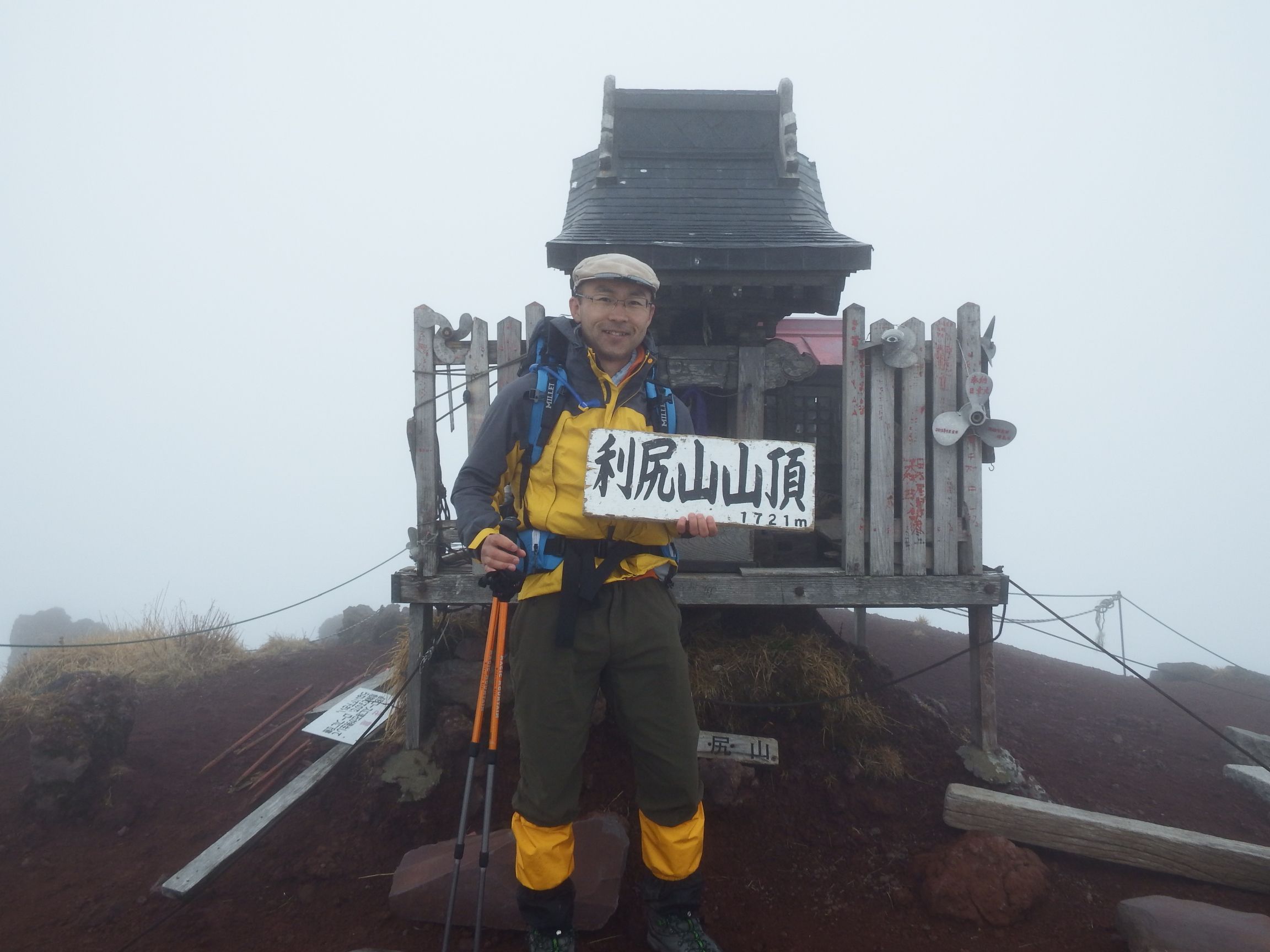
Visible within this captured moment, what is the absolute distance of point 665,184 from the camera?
22.9ft

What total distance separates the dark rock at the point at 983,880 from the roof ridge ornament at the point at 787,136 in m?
5.86

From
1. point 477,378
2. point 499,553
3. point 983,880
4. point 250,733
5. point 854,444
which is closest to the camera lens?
point 499,553

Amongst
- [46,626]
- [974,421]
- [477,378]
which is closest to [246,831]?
[477,378]

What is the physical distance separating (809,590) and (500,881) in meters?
2.59

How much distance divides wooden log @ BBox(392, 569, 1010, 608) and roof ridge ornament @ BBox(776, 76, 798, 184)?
423 centimetres

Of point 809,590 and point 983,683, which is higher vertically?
point 809,590

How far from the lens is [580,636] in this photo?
287cm

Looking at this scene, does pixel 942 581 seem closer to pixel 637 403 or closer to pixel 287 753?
pixel 637 403

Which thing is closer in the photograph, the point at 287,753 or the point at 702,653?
the point at 702,653

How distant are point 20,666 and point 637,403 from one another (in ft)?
26.9

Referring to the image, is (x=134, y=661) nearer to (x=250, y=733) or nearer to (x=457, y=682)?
(x=250, y=733)

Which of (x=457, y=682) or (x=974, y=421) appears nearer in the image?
(x=974, y=421)

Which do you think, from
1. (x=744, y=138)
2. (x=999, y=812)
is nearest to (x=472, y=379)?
(x=999, y=812)

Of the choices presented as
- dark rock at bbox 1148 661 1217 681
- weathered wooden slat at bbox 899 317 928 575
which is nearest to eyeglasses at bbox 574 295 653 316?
weathered wooden slat at bbox 899 317 928 575
